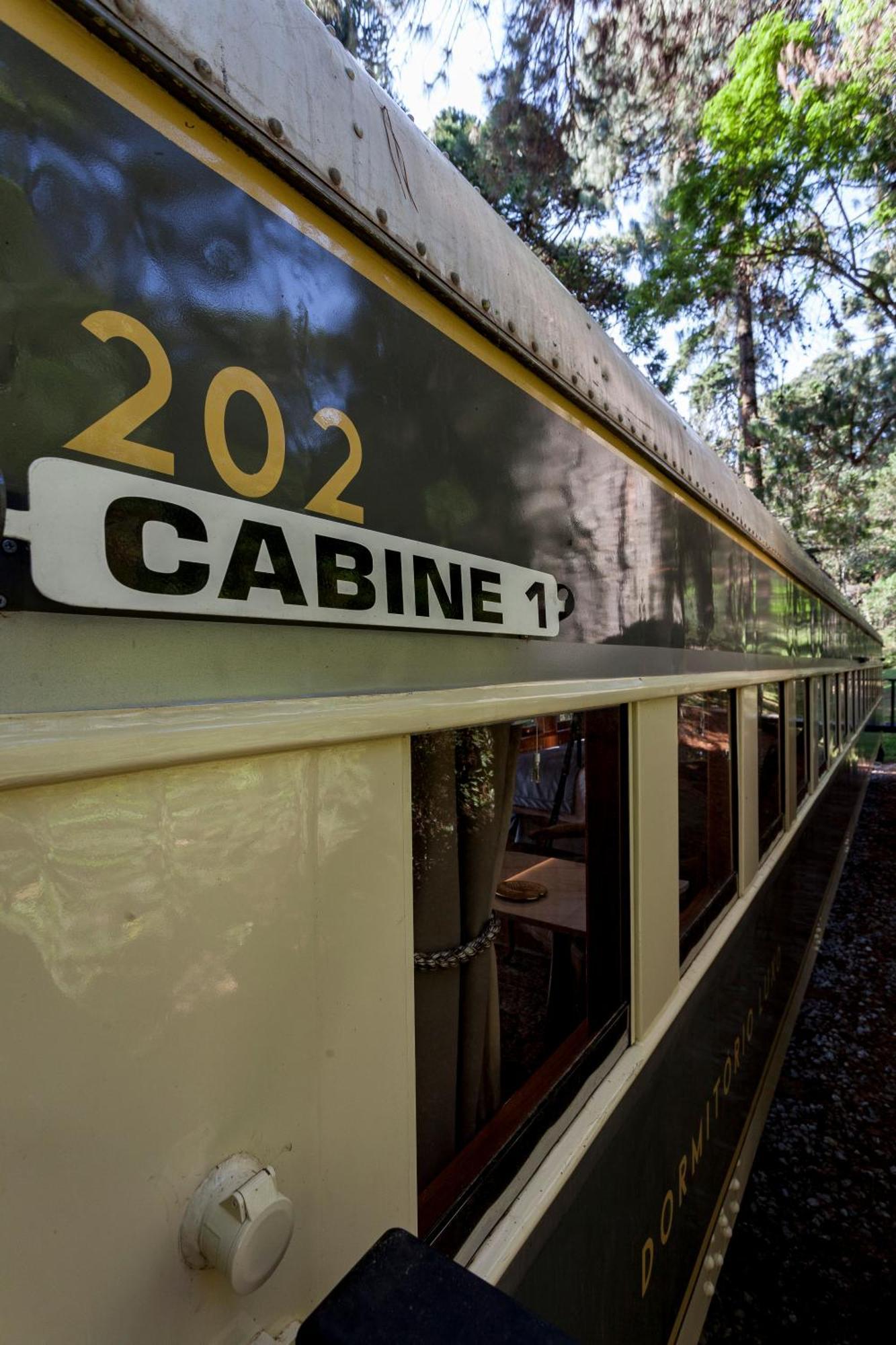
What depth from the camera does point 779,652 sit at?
13.1ft

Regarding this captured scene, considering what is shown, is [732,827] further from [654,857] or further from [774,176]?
[774,176]

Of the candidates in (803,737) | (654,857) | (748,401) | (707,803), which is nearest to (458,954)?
(654,857)

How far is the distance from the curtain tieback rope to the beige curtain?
0.01 m

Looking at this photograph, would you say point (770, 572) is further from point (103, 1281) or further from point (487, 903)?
point (103, 1281)

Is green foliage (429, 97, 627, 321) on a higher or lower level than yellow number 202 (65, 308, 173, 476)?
higher

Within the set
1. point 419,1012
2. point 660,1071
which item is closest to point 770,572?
point 660,1071

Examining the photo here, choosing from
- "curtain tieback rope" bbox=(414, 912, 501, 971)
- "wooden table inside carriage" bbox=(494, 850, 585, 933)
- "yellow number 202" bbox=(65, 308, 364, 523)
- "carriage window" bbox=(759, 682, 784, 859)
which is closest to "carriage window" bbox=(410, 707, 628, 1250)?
"curtain tieback rope" bbox=(414, 912, 501, 971)

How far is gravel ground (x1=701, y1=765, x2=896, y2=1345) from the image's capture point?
2.80 meters

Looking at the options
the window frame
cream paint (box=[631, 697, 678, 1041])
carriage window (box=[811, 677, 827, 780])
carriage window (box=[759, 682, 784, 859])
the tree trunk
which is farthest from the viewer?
the tree trunk

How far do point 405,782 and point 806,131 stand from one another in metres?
9.47

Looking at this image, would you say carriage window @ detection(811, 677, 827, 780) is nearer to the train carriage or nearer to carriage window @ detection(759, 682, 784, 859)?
carriage window @ detection(759, 682, 784, 859)

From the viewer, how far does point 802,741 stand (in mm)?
5238

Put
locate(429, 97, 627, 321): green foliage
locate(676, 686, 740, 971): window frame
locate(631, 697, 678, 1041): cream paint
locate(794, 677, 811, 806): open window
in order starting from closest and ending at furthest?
locate(631, 697, 678, 1041): cream paint
locate(676, 686, 740, 971): window frame
locate(794, 677, 811, 806): open window
locate(429, 97, 627, 321): green foliage

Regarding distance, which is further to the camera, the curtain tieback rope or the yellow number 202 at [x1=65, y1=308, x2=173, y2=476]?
the curtain tieback rope
